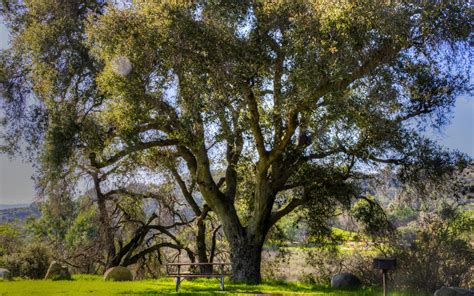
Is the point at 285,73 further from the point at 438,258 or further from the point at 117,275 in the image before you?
the point at 117,275

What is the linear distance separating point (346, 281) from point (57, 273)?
1112cm

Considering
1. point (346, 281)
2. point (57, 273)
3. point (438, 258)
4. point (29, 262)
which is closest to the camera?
point (438, 258)

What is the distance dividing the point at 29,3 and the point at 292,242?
48.6 feet

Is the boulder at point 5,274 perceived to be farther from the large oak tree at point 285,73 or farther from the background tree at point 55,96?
the large oak tree at point 285,73

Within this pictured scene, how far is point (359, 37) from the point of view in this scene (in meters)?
14.4

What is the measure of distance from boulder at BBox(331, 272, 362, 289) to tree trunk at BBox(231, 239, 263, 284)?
8.72 ft

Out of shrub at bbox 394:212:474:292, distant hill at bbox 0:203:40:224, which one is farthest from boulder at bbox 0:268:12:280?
shrub at bbox 394:212:474:292

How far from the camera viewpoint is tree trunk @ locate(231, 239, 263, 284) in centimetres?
1853

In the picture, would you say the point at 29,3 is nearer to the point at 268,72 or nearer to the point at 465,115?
the point at 268,72

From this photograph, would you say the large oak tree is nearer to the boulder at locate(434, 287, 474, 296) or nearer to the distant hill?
the boulder at locate(434, 287, 474, 296)

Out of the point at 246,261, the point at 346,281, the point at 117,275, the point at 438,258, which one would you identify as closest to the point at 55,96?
the point at 117,275

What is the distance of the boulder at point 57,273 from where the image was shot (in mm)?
20566

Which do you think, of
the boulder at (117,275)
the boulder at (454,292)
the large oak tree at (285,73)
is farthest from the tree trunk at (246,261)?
the boulder at (454,292)

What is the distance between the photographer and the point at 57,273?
20875 mm
